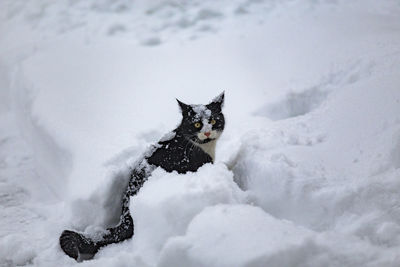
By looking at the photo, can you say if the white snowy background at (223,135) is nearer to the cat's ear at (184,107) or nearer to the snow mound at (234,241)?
the snow mound at (234,241)

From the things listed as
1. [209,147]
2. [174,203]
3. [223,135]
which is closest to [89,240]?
[174,203]

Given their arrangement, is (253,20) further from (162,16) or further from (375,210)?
→ (375,210)

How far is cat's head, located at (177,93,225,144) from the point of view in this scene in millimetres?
2234

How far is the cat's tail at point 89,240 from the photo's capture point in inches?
79.8

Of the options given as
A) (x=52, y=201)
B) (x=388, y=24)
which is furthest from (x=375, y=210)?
(x=388, y=24)

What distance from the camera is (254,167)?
219cm

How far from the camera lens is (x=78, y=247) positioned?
2021mm

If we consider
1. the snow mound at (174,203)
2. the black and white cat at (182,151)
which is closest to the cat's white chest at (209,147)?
the black and white cat at (182,151)

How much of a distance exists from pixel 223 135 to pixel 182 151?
0.90 m

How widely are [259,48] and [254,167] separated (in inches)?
95.5

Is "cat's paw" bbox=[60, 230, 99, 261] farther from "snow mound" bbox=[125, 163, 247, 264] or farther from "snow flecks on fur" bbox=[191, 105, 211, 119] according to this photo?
"snow flecks on fur" bbox=[191, 105, 211, 119]

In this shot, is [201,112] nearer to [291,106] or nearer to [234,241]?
[234,241]

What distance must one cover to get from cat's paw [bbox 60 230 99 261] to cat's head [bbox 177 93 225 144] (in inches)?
30.1

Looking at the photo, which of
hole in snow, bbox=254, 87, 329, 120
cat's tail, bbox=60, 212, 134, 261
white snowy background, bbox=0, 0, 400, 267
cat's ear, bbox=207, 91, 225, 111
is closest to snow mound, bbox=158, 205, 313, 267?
white snowy background, bbox=0, 0, 400, 267
